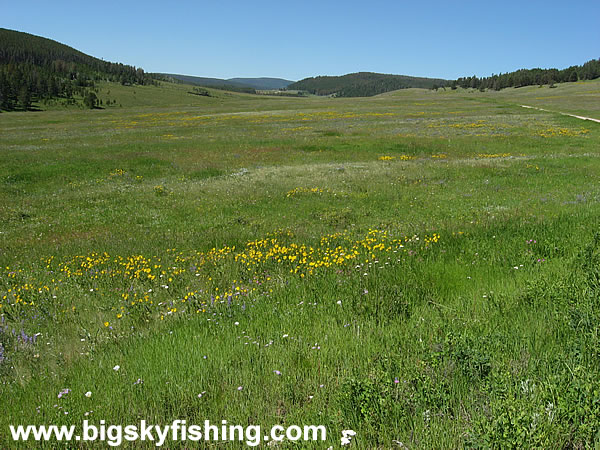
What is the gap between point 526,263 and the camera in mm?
6965

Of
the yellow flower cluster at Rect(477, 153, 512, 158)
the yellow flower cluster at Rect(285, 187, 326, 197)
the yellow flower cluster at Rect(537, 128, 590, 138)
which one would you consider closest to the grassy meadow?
the yellow flower cluster at Rect(285, 187, 326, 197)

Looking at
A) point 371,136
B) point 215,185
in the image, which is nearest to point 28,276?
point 215,185

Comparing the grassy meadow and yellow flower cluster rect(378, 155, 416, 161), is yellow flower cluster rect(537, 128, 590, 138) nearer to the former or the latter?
yellow flower cluster rect(378, 155, 416, 161)

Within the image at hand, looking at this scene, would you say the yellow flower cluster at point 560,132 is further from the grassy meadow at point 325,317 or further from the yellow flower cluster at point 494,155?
the grassy meadow at point 325,317

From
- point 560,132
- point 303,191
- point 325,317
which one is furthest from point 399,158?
point 325,317

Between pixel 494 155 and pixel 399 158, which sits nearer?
pixel 494 155

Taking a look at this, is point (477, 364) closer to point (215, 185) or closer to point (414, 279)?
point (414, 279)

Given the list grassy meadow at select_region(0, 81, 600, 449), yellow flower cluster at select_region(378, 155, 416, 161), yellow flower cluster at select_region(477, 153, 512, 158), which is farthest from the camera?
yellow flower cluster at select_region(378, 155, 416, 161)

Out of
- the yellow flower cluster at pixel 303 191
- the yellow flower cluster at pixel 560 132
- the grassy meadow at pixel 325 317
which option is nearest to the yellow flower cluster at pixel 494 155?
the yellow flower cluster at pixel 560 132

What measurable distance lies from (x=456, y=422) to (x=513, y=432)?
51 cm

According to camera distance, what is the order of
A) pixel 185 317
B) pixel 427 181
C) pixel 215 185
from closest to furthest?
pixel 185 317 < pixel 427 181 < pixel 215 185

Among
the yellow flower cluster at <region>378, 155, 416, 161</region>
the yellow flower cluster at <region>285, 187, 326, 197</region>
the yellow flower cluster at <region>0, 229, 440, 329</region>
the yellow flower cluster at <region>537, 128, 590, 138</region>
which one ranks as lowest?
the yellow flower cluster at <region>0, 229, 440, 329</region>

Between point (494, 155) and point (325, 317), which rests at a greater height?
point (494, 155)

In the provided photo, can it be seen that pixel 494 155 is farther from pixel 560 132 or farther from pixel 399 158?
pixel 560 132
